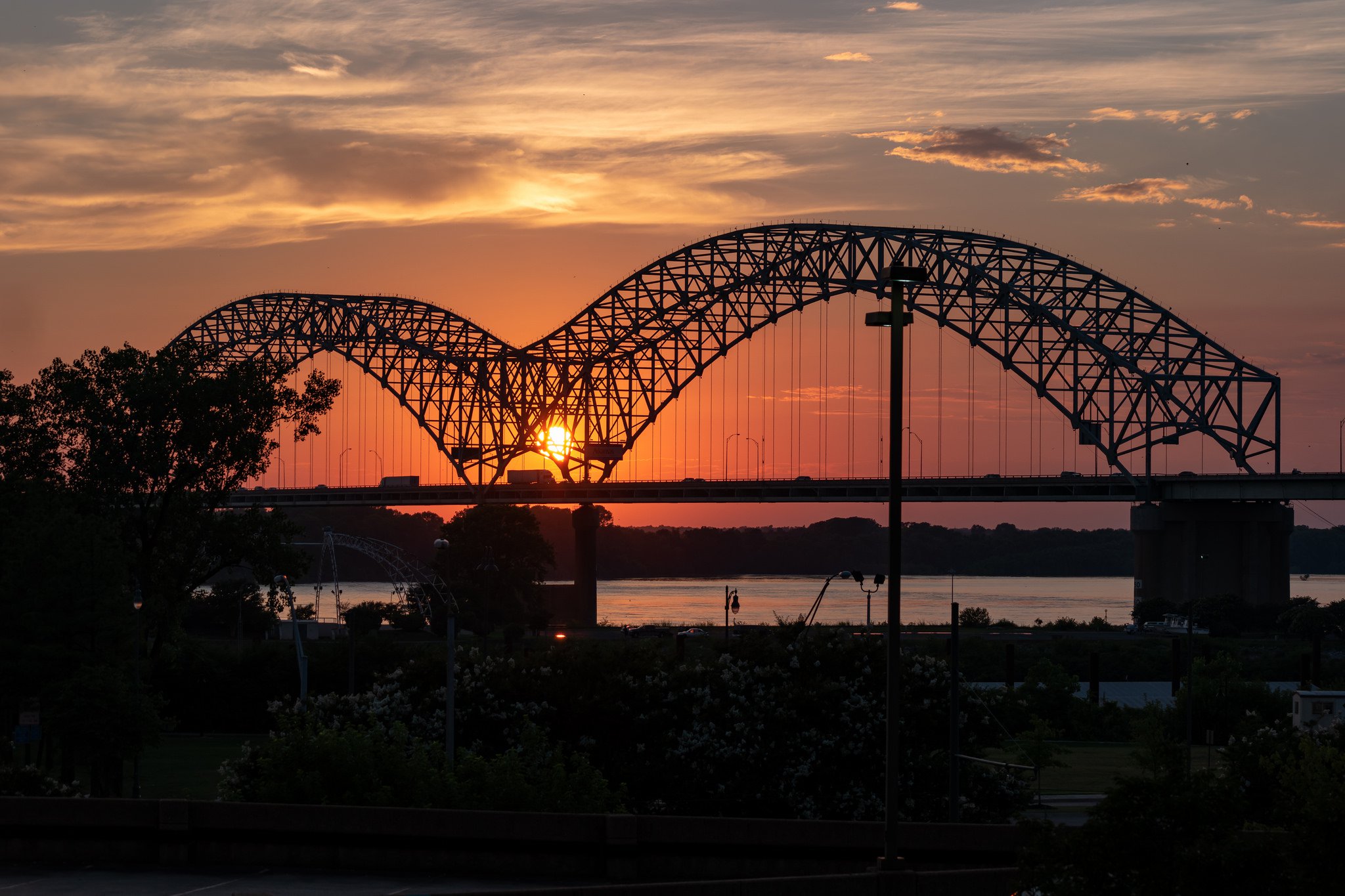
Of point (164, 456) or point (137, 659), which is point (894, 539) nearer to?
point (137, 659)

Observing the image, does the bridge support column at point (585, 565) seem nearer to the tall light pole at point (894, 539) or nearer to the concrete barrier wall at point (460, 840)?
the concrete barrier wall at point (460, 840)

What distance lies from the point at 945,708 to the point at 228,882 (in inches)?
966

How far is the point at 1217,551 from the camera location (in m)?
137

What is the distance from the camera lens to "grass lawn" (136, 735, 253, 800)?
55031mm

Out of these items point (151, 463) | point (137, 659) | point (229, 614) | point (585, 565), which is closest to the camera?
point (137, 659)

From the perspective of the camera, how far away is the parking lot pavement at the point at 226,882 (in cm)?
2302

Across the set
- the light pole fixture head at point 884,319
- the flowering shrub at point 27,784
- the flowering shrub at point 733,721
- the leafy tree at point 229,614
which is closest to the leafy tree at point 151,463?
the flowering shrub at point 733,721

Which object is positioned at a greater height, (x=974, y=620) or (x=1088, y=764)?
(x=974, y=620)

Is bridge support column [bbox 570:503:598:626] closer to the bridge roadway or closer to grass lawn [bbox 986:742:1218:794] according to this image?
the bridge roadway

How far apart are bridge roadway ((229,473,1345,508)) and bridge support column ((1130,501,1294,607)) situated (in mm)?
1403

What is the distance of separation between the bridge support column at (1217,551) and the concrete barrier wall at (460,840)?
115859mm

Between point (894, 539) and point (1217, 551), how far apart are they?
401ft

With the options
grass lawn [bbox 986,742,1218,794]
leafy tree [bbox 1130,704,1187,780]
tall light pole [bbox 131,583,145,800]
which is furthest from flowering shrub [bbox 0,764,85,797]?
grass lawn [bbox 986,742,1218,794]

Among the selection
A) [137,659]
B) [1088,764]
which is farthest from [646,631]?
[137,659]
